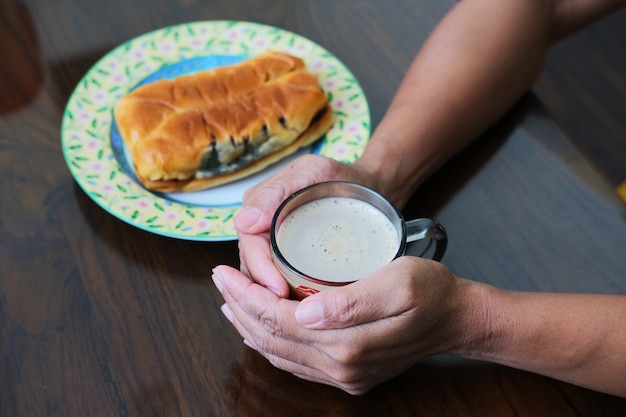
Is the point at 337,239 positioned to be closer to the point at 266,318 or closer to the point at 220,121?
the point at 266,318

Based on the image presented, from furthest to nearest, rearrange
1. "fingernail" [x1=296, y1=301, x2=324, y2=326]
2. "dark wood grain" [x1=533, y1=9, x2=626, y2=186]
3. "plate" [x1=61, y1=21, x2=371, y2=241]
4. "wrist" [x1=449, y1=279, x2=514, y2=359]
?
"dark wood grain" [x1=533, y1=9, x2=626, y2=186], "plate" [x1=61, y1=21, x2=371, y2=241], "wrist" [x1=449, y1=279, x2=514, y2=359], "fingernail" [x1=296, y1=301, x2=324, y2=326]

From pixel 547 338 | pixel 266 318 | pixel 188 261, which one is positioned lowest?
pixel 188 261

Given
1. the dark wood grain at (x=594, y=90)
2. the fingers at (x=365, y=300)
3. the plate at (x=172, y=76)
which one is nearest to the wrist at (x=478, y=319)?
the fingers at (x=365, y=300)

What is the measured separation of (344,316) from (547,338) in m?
0.28

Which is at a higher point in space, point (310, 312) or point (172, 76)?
point (310, 312)

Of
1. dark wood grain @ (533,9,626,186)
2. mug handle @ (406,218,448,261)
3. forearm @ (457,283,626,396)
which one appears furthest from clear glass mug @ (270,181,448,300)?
dark wood grain @ (533,9,626,186)

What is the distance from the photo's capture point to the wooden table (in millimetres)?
783

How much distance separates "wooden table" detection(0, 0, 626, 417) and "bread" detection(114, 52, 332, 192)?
0.11 metres

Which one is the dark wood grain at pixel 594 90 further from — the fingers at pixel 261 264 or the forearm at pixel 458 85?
the fingers at pixel 261 264

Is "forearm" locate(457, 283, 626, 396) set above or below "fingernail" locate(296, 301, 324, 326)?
above

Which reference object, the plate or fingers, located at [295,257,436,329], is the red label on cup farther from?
the plate

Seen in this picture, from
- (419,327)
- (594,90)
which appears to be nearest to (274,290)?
(419,327)

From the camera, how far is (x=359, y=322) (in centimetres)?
69

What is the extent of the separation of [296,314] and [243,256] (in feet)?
0.48
